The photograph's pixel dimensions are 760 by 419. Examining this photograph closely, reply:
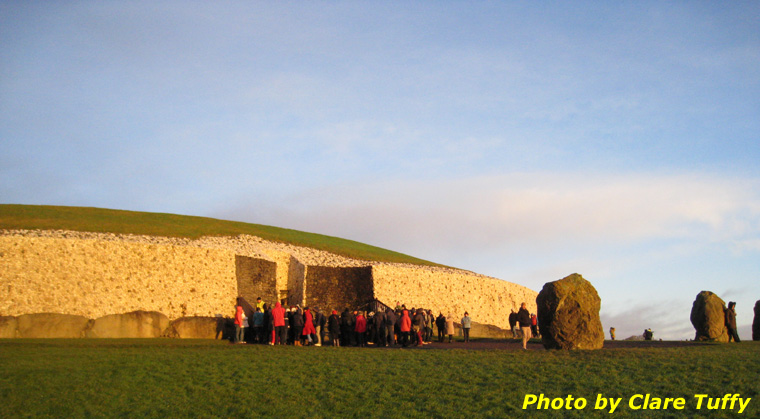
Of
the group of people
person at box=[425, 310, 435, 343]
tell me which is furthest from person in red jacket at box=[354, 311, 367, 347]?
person at box=[425, 310, 435, 343]

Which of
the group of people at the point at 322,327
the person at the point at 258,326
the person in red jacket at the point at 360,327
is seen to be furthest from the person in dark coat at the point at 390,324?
the person at the point at 258,326

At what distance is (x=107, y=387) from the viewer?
42.6 ft

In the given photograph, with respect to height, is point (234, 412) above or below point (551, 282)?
below

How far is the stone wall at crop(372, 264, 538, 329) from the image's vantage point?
125 feet

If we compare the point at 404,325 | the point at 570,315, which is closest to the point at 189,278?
the point at 404,325

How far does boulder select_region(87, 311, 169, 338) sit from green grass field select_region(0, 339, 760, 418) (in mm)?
6897

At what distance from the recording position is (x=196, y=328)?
24766 millimetres

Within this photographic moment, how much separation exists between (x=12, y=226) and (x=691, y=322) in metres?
32.9

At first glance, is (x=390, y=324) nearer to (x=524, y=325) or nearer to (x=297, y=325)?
(x=297, y=325)

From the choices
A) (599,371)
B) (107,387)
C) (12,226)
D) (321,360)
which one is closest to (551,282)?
(599,371)

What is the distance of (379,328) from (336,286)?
14088 millimetres

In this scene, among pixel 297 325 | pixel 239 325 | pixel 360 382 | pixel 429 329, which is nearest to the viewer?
pixel 360 382

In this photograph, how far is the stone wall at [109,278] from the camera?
25.7 meters

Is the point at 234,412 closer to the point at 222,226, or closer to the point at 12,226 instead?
the point at 12,226
